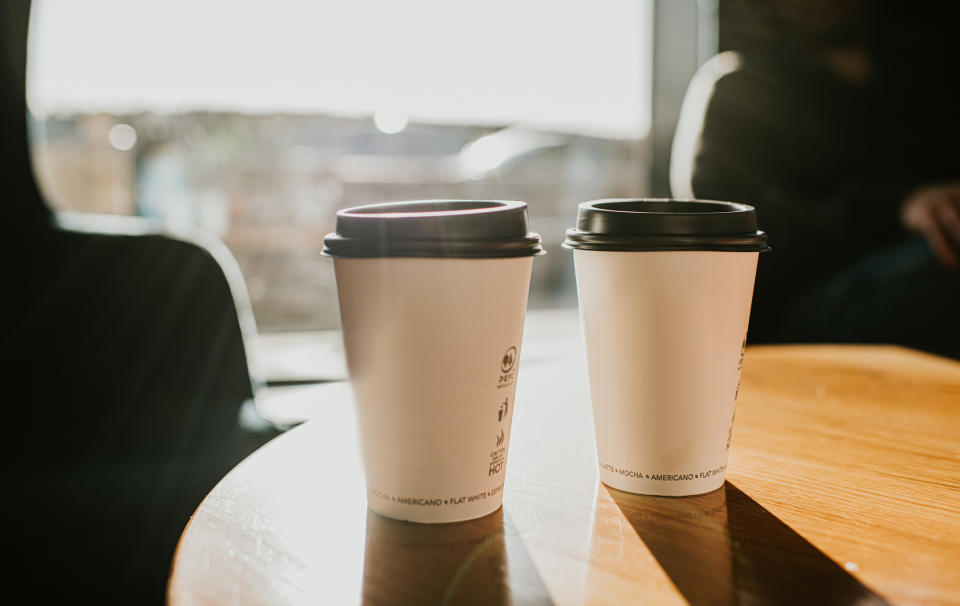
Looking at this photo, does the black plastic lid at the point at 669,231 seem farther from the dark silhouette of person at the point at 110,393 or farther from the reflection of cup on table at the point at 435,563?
the dark silhouette of person at the point at 110,393

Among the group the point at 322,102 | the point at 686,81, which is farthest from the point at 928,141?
the point at 322,102

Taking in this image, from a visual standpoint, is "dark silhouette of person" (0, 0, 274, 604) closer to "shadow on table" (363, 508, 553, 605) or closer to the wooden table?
the wooden table

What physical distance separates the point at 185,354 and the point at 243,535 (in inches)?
34.1

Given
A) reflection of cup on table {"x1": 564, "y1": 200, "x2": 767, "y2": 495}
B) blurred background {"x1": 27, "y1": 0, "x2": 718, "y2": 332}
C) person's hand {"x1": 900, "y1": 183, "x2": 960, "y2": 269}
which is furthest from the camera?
blurred background {"x1": 27, "y1": 0, "x2": 718, "y2": 332}

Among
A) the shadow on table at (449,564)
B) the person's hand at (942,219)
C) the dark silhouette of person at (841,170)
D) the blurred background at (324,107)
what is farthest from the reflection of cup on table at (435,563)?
the blurred background at (324,107)

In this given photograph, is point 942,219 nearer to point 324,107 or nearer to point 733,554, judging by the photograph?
point 733,554

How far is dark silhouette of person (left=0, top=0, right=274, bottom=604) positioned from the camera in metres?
1.11

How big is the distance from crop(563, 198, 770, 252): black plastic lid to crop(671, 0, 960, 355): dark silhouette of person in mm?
950

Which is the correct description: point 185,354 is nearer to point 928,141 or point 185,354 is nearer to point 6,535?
point 6,535

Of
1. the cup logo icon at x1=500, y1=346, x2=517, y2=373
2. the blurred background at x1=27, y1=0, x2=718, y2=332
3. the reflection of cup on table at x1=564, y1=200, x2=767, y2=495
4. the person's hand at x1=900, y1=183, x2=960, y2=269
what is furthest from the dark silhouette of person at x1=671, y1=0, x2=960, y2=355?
the cup logo icon at x1=500, y1=346, x2=517, y2=373

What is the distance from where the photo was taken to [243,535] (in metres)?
0.46

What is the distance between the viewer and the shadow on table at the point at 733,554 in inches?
15.1

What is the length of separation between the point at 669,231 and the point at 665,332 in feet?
0.23

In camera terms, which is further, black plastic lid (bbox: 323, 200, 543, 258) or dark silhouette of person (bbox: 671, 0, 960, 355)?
dark silhouette of person (bbox: 671, 0, 960, 355)
